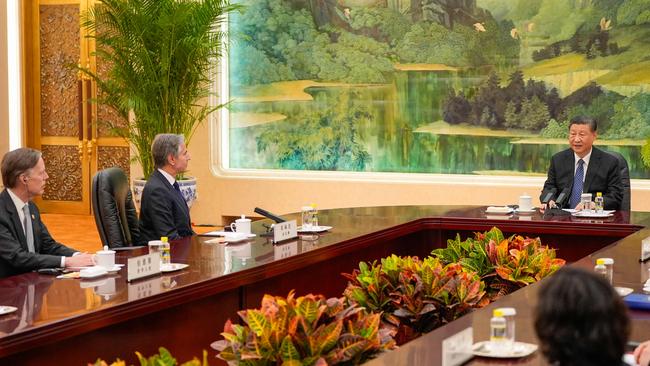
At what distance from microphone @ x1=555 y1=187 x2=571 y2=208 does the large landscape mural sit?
2.53 metres

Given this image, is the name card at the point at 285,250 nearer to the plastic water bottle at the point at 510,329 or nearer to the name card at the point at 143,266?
the name card at the point at 143,266

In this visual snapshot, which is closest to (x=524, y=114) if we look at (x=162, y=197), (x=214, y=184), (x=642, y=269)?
(x=214, y=184)

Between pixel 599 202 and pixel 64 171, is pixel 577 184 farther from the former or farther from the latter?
pixel 64 171

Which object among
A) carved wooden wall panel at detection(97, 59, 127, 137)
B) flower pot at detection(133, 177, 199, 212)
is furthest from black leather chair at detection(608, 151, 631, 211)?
carved wooden wall panel at detection(97, 59, 127, 137)

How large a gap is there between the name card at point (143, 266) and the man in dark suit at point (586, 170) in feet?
10.7

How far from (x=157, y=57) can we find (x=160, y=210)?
3.73 meters

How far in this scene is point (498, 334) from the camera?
255cm

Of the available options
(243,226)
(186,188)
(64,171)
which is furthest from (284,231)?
(64,171)

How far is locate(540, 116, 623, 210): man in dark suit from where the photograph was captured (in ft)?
21.5

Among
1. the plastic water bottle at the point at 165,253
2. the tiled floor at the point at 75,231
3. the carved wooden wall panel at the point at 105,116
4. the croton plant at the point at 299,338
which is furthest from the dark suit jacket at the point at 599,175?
the carved wooden wall panel at the point at 105,116

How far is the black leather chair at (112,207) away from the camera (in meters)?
5.25

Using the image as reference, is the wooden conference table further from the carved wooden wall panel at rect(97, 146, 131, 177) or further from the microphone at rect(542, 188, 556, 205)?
the carved wooden wall panel at rect(97, 146, 131, 177)

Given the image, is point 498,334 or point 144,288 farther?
point 144,288

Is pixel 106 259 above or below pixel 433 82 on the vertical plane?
below
